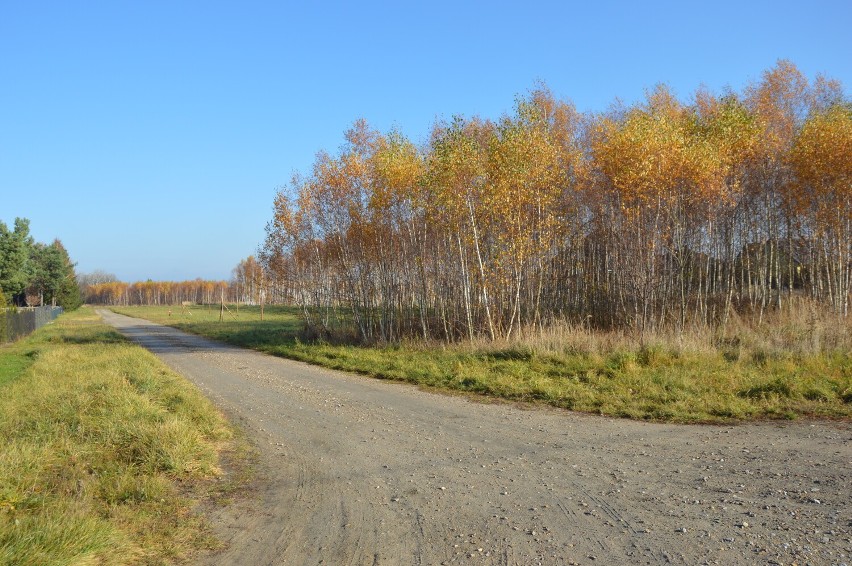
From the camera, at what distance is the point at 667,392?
10.3 meters

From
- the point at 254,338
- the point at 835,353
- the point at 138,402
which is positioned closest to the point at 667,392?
the point at 835,353

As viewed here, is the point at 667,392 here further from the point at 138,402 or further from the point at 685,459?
the point at 138,402

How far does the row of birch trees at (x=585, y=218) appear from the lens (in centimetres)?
1761

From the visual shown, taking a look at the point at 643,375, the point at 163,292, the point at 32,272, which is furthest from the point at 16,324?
the point at 163,292

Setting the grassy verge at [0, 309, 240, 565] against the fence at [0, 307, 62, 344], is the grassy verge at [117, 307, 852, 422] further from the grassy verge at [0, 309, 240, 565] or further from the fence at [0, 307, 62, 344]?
the fence at [0, 307, 62, 344]

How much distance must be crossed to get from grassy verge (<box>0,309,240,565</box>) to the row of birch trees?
10268 mm

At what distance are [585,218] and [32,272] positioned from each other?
49.9 meters

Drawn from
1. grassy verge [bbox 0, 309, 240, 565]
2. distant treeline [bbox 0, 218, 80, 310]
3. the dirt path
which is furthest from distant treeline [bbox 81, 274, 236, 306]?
the dirt path

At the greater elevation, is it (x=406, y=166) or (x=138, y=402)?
(x=406, y=166)

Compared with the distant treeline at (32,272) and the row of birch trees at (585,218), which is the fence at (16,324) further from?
the row of birch trees at (585,218)

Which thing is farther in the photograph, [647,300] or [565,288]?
[565,288]

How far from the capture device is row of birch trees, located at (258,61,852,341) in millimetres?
17609

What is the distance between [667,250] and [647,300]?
6.91 feet

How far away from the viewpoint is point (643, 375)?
454 inches
